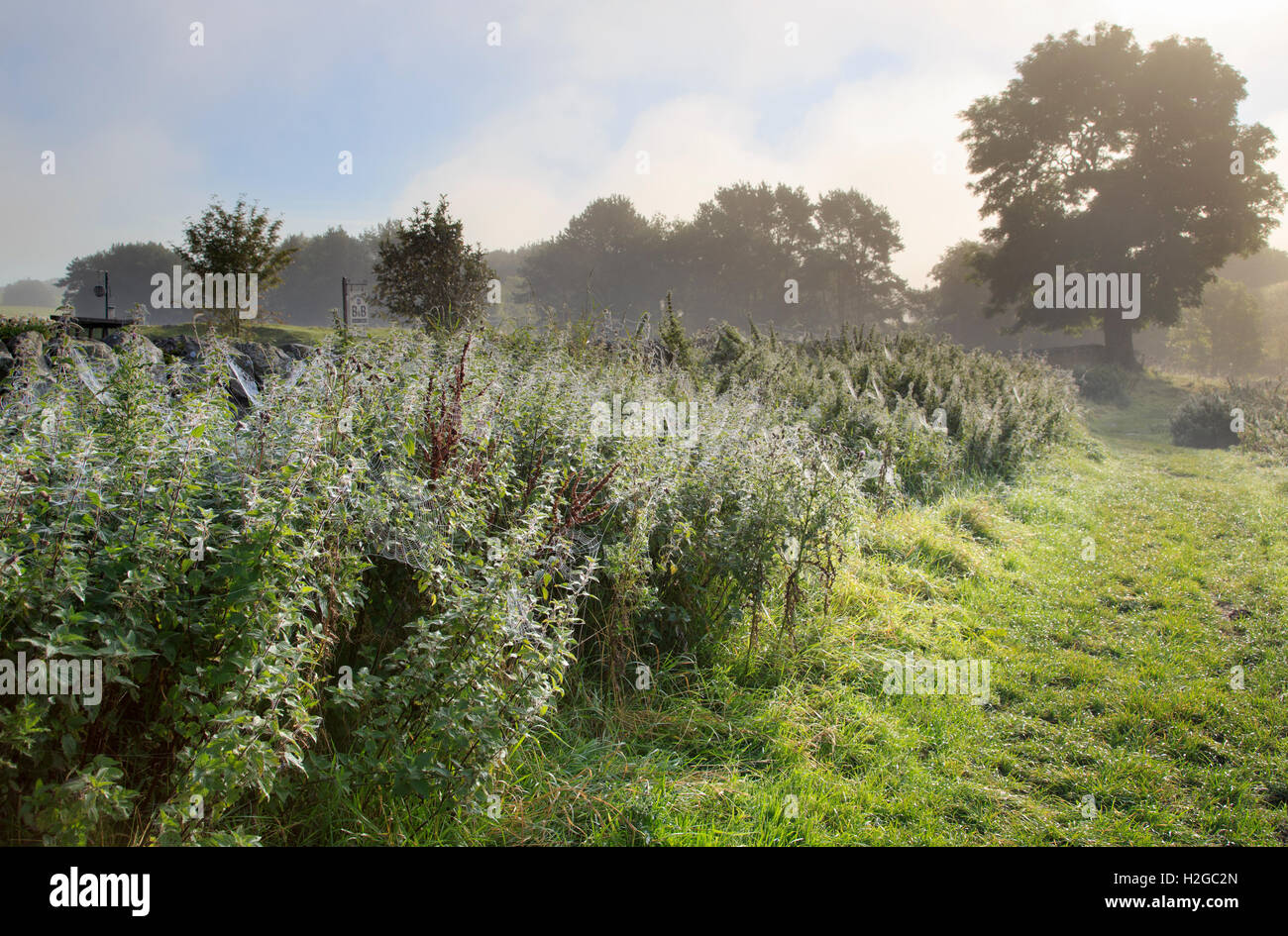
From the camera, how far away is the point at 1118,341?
38.8 metres

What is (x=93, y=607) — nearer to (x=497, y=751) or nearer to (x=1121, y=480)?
(x=497, y=751)

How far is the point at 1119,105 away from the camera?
37.5 metres

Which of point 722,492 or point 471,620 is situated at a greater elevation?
point 722,492

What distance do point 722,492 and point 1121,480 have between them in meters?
10.9

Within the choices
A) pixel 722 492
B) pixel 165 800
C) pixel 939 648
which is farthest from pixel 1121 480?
pixel 165 800

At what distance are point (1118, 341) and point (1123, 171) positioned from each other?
859 cm

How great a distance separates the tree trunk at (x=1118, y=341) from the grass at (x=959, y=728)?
3715 centimetres

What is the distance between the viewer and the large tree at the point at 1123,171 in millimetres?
34938
